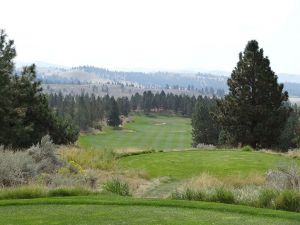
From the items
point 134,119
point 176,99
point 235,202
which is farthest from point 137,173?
point 176,99

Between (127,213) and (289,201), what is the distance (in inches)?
164

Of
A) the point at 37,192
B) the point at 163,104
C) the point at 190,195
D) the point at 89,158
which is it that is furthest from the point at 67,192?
the point at 163,104

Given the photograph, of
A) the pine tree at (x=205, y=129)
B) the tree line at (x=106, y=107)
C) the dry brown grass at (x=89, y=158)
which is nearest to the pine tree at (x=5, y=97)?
the dry brown grass at (x=89, y=158)

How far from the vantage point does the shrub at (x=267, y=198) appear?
37.8ft

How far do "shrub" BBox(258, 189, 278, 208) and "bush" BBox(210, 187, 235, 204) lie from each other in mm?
780

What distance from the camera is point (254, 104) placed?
38938 millimetres

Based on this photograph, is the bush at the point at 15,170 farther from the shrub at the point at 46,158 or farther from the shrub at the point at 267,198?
the shrub at the point at 267,198

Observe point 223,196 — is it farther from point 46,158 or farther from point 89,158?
point 89,158

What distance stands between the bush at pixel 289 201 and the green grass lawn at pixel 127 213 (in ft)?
3.77

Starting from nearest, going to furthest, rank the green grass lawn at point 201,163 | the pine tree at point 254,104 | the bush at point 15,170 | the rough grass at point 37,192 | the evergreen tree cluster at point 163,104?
the rough grass at point 37,192, the bush at point 15,170, the green grass lawn at point 201,163, the pine tree at point 254,104, the evergreen tree cluster at point 163,104

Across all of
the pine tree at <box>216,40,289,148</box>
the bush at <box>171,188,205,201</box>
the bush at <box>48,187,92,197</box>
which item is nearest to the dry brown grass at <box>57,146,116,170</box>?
the bush at <box>48,187,92,197</box>

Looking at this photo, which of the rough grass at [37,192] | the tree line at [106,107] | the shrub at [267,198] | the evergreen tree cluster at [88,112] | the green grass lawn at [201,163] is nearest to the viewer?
the shrub at [267,198]

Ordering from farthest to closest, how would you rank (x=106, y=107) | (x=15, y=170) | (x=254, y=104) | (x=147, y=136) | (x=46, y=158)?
(x=106, y=107), (x=147, y=136), (x=254, y=104), (x=46, y=158), (x=15, y=170)

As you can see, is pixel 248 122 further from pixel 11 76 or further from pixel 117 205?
pixel 117 205
